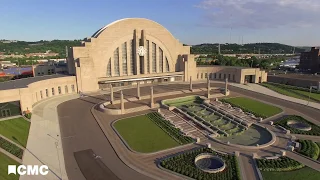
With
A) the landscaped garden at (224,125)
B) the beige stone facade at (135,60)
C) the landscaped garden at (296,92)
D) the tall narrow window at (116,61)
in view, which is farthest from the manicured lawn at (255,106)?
the tall narrow window at (116,61)

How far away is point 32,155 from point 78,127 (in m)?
10.2

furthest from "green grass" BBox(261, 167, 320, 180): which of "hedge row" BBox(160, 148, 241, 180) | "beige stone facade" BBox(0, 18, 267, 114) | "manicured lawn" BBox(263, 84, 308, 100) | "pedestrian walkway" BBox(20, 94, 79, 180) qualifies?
"beige stone facade" BBox(0, 18, 267, 114)

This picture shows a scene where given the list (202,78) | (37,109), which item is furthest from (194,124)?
(202,78)

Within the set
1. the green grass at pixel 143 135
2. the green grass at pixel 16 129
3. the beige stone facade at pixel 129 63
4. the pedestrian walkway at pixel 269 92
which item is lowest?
the green grass at pixel 143 135

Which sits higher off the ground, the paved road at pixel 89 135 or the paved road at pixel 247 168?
the paved road at pixel 89 135

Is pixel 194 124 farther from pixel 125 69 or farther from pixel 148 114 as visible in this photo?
pixel 125 69

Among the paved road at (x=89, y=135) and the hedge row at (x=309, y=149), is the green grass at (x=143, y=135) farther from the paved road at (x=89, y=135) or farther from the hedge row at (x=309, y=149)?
the hedge row at (x=309, y=149)

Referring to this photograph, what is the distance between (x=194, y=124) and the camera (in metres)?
42.6

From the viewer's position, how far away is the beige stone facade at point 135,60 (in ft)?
212

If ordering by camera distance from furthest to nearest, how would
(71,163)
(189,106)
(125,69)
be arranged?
(125,69), (189,106), (71,163)

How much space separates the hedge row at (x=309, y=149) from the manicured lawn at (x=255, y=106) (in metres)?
12.3

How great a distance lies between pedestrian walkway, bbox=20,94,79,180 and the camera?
27.4 m

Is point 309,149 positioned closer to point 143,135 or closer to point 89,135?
point 143,135

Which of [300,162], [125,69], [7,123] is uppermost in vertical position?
[125,69]
